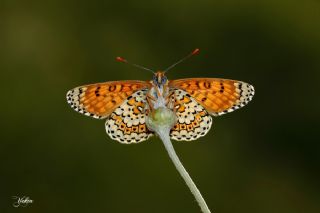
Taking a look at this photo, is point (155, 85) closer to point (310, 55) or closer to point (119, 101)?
point (119, 101)

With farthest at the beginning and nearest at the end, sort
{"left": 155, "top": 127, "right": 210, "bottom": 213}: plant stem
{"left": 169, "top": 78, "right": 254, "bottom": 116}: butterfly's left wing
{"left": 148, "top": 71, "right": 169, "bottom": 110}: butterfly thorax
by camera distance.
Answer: {"left": 169, "top": 78, "right": 254, "bottom": 116}: butterfly's left wing < {"left": 148, "top": 71, "right": 169, "bottom": 110}: butterfly thorax < {"left": 155, "top": 127, "right": 210, "bottom": 213}: plant stem

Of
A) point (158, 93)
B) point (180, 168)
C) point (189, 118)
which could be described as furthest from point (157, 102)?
point (180, 168)

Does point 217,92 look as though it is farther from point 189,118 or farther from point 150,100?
point 150,100

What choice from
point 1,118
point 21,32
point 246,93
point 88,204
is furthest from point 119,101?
point 21,32

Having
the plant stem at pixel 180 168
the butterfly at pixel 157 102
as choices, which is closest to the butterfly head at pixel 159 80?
the butterfly at pixel 157 102

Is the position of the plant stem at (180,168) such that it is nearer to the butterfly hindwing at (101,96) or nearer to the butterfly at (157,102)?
the butterfly at (157,102)

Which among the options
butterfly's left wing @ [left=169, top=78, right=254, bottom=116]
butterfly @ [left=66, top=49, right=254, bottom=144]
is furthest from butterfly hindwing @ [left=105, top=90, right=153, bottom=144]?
butterfly's left wing @ [left=169, top=78, right=254, bottom=116]

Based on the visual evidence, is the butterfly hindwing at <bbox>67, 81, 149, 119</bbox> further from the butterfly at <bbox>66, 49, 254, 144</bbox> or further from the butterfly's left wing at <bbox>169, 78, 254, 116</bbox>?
the butterfly's left wing at <bbox>169, 78, 254, 116</bbox>
